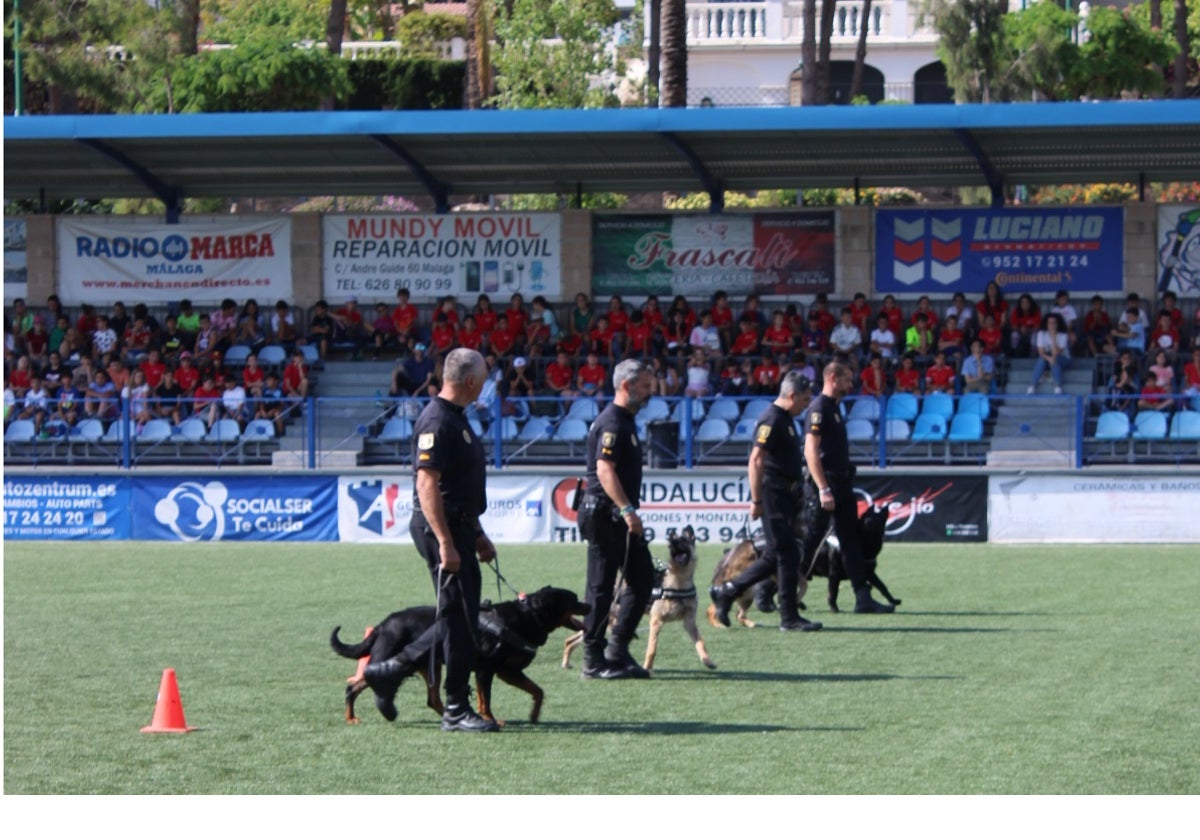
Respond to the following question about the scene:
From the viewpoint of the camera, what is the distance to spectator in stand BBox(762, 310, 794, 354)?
23.1 metres

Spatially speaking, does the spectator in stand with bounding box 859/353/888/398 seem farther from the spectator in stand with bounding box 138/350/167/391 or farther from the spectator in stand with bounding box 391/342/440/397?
the spectator in stand with bounding box 138/350/167/391

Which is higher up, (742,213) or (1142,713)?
(742,213)

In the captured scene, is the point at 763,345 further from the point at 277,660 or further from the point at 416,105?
the point at 416,105

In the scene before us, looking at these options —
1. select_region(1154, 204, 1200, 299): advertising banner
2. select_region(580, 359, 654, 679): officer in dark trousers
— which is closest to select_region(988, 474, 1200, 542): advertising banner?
select_region(1154, 204, 1200, 299): advertising banner

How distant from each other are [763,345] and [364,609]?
1108 cm

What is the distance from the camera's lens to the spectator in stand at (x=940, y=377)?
22.0 metres

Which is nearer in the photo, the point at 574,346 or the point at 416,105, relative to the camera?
the point at 574,346

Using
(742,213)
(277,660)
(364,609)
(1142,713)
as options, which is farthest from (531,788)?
(742,213)

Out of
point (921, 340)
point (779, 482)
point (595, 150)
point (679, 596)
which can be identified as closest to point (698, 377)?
point (921, 340)

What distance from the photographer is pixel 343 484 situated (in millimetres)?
20953

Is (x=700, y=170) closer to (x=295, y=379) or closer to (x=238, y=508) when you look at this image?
(x=295, y=379)

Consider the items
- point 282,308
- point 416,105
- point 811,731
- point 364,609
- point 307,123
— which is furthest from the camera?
point 416,105

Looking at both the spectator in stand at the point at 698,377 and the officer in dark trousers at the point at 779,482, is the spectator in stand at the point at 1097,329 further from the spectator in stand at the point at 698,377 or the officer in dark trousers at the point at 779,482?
the officer in dark trousers at the point at 779,482

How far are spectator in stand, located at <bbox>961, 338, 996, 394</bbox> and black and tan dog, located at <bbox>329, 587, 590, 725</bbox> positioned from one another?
14.6 metres
